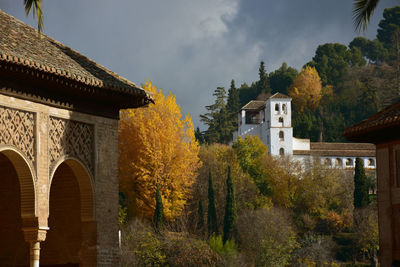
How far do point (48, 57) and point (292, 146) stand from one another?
59.6m

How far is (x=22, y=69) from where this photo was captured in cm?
1196

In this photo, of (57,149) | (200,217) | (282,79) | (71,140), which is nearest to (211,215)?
(200,217)

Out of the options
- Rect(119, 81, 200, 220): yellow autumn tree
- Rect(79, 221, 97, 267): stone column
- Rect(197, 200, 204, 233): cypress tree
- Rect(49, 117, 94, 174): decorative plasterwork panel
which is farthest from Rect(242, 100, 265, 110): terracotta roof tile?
Rect(79, 221, 97, 267): stone column

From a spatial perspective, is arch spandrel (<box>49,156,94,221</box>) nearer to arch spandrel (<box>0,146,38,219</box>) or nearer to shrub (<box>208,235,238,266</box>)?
arch spandrel (<box>0,146,38,219</box>)

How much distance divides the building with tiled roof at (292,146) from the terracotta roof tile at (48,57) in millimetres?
56024

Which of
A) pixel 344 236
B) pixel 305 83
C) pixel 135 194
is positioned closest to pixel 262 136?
pixel 305 83

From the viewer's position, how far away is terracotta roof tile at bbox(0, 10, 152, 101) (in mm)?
12141

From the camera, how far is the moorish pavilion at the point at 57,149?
12242 millimetres

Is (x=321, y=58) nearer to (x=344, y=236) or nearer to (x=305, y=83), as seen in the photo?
(x=305, y=83)

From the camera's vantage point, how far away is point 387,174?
15242 mm

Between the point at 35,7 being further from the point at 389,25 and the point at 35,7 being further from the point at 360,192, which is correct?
the point at 389,25

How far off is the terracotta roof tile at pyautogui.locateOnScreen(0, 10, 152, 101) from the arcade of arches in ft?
2.34

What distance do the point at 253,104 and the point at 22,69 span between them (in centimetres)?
6807

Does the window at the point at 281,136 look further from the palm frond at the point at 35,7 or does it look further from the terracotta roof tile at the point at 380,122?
the palm frond at the point at 35,7
